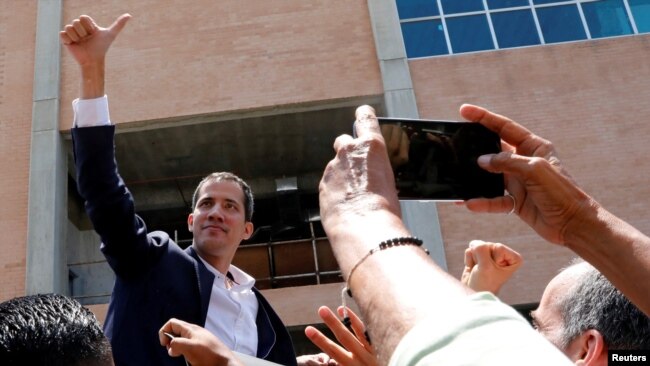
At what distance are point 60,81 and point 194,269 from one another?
10.8 meters

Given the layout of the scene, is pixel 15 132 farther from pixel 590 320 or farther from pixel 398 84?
pixel 590 320

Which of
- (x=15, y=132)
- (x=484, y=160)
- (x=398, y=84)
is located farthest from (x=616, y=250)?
(x=15, y=132)

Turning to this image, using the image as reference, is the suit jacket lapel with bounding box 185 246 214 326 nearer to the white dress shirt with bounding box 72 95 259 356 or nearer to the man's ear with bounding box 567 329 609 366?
the white dress shirt with bounding box 72 95 259 356

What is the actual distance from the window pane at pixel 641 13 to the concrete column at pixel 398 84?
4.58 m

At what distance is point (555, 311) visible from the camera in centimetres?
212

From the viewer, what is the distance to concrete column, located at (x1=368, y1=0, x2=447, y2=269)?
10.5m

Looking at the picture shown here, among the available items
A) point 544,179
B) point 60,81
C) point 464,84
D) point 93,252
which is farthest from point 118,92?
point 544,179

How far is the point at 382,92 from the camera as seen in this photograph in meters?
11.5

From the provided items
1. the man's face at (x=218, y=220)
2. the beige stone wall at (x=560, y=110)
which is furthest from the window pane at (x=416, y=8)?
the man's face at (x=218, y=220)

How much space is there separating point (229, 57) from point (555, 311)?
10.7 metres

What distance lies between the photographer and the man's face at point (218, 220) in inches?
117

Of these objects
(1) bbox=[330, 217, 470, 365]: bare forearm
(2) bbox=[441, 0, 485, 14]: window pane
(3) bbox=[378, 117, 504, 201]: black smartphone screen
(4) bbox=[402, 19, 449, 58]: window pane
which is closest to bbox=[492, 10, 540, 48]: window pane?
(2) bbox=[441, 0, 485, 14]: window pane

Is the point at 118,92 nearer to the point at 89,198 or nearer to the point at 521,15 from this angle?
the point at 521,15

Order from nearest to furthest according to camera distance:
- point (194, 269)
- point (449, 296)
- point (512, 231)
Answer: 1. point (449, 296)
2. point (194, 269)
3. point (512, 231)
